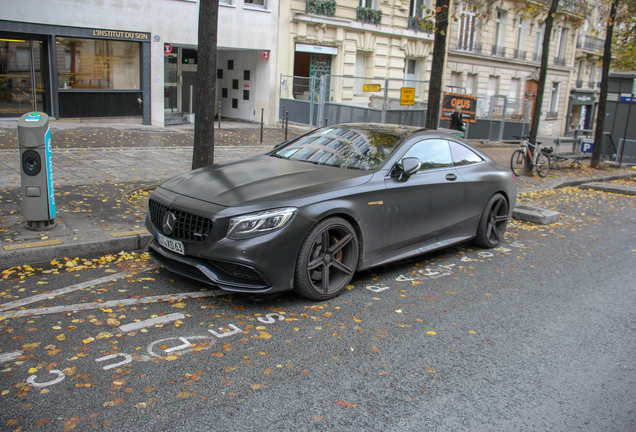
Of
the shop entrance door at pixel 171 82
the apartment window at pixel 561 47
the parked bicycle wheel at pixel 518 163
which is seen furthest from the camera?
the apartment window at pixel 561 47

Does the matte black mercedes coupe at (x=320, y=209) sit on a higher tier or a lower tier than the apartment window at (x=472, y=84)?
lower

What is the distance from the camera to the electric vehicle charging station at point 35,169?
574 centimetres

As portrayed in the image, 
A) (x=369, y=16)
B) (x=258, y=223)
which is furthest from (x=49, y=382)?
(x=369, y=16)

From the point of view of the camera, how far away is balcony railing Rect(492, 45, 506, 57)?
32.8 meters

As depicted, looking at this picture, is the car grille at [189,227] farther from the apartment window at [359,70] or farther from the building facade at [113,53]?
the apartment window at [359,70]

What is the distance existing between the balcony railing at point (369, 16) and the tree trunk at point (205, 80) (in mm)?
18631

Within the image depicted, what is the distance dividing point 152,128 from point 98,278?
14302 mm

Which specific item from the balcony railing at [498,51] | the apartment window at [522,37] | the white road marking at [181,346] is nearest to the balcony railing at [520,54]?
the apartment window at [522,37]

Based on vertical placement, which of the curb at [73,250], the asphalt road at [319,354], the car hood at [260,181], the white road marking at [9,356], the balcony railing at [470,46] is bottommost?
the asphalt road at [319,354]

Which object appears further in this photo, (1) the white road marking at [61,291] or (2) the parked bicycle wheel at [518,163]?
(2) the parked bicycle wheel at [518,163]

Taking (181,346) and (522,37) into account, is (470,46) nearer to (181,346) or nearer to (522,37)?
(522,37)

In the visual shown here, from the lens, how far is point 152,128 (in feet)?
60.5

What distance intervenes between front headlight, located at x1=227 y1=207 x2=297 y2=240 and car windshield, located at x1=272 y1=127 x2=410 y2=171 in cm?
128

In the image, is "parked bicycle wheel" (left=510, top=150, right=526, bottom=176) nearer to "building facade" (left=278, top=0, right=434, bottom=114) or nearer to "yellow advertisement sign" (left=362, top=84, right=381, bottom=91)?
"yellow advertisement sign" (left=362, top=84, right=381, bottom=91)
